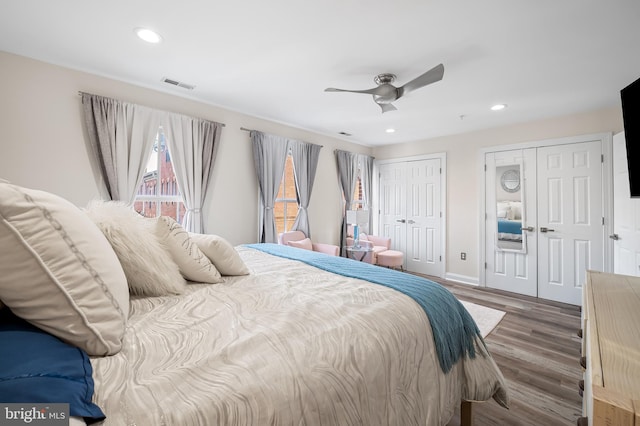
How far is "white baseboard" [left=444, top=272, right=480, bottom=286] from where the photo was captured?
179 inches

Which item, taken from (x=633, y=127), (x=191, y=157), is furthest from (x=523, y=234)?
(x=191, y=157)

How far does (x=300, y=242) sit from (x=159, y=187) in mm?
1999

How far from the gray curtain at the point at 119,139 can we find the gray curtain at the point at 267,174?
1.25 m

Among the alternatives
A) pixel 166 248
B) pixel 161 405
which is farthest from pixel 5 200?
pixel 166 248

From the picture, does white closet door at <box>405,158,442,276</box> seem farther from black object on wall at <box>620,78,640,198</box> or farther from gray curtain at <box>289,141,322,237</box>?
black object on wall at <box>620,78,640,198</box>

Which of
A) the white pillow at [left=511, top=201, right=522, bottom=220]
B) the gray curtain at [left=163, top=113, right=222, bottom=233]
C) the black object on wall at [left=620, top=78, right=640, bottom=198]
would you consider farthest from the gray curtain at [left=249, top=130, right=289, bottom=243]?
the white pillow at [left=511, top=201, right=522, bottom=220]

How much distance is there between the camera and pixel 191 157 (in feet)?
10.6

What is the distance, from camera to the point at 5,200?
68 cm

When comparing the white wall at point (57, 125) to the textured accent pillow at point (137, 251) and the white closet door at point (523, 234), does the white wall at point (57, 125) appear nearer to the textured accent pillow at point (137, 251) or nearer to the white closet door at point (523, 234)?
the textured accent pillow at point (137, 251)

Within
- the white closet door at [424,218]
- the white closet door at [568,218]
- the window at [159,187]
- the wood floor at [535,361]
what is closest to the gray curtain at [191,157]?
the window at [159,187]

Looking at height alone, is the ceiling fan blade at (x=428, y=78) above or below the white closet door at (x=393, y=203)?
above

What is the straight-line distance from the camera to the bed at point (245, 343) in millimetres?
671

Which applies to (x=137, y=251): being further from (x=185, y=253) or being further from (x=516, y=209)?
(x=516, y=209)

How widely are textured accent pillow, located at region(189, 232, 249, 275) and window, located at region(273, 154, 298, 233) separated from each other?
2626mm
